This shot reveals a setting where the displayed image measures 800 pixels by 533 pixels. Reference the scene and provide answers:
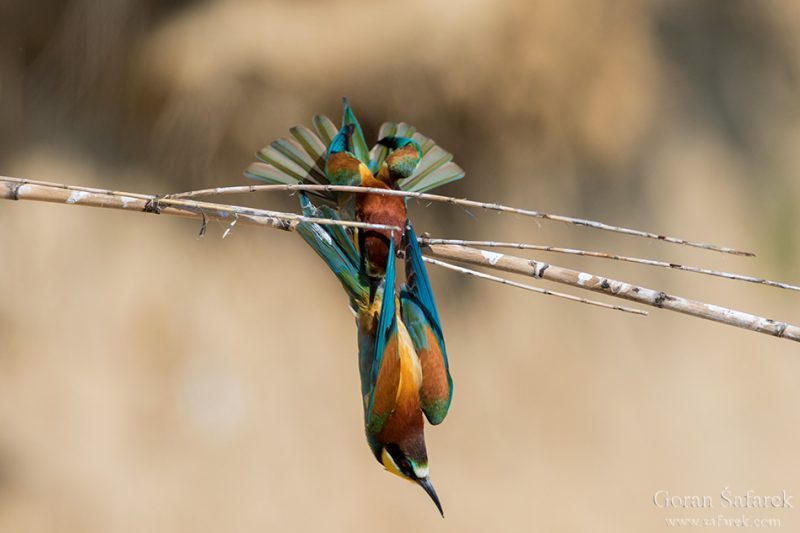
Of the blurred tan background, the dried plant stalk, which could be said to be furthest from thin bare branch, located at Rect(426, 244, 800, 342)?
the blurred tan background

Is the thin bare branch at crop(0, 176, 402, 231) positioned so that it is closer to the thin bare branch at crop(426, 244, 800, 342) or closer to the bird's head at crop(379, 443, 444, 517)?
the thin bare branch at crop(426, 244, 800, 342)

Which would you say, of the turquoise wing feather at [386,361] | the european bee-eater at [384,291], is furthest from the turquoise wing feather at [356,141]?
the turquoise wing feather at [386,361]

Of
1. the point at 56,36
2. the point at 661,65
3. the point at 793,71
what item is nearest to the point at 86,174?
the point at 56,36

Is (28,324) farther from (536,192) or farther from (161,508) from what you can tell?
(536,192)

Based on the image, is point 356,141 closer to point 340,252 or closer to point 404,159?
point 404,159

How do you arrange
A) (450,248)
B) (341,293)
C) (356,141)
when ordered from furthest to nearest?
(341,293) < (356,141) < (450,248)

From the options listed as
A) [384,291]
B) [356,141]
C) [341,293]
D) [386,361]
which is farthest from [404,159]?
[341,293]
